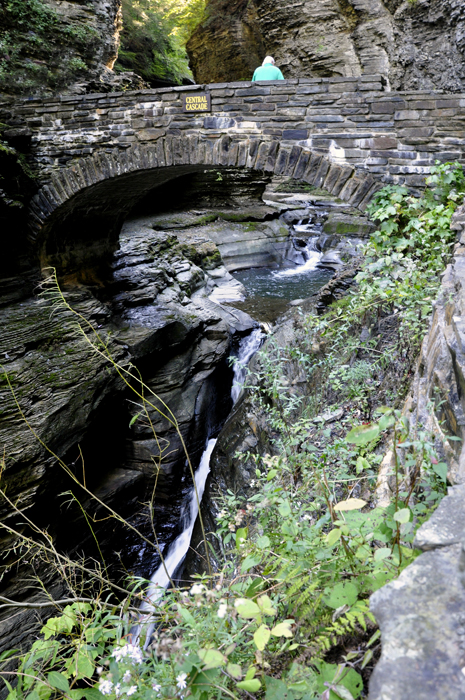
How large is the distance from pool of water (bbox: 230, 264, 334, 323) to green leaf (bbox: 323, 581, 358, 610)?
709 cm

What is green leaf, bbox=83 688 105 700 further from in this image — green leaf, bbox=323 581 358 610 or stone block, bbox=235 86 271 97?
stone block, bbox=235 86 271 97

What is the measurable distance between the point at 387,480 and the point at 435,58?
865cm

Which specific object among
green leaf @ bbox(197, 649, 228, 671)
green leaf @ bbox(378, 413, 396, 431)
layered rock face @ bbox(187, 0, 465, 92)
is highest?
layered rock face @ bbox(187, 0, 465, 92)

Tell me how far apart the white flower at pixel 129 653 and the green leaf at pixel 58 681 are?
0.57ft

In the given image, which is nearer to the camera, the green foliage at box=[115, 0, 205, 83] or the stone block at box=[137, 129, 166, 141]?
the stone block at box=[137, 129, 166, 141]

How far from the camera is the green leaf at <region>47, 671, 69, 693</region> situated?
1248 millimetres

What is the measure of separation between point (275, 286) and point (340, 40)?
6396mm

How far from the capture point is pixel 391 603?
838 millimetres

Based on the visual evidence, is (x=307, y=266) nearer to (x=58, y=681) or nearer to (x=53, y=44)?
(x=53, y=44)

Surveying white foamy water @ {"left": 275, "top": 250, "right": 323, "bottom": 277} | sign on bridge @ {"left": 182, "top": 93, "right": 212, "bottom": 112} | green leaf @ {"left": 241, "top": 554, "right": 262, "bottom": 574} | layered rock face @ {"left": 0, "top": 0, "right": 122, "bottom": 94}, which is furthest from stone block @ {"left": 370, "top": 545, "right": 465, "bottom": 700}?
white foamy water @ {"left": 275, "top": 250, "right": 323, "bottom": 277}

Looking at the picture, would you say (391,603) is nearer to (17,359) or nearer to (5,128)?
(17,359)

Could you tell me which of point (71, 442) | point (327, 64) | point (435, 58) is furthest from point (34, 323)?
point (327, 64)

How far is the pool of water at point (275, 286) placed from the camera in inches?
347

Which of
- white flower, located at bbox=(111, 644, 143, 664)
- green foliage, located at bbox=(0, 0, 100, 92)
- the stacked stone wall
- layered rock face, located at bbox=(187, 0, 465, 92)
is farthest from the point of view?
layered rock face, located at bbox=(187, 0, 465, 92)
